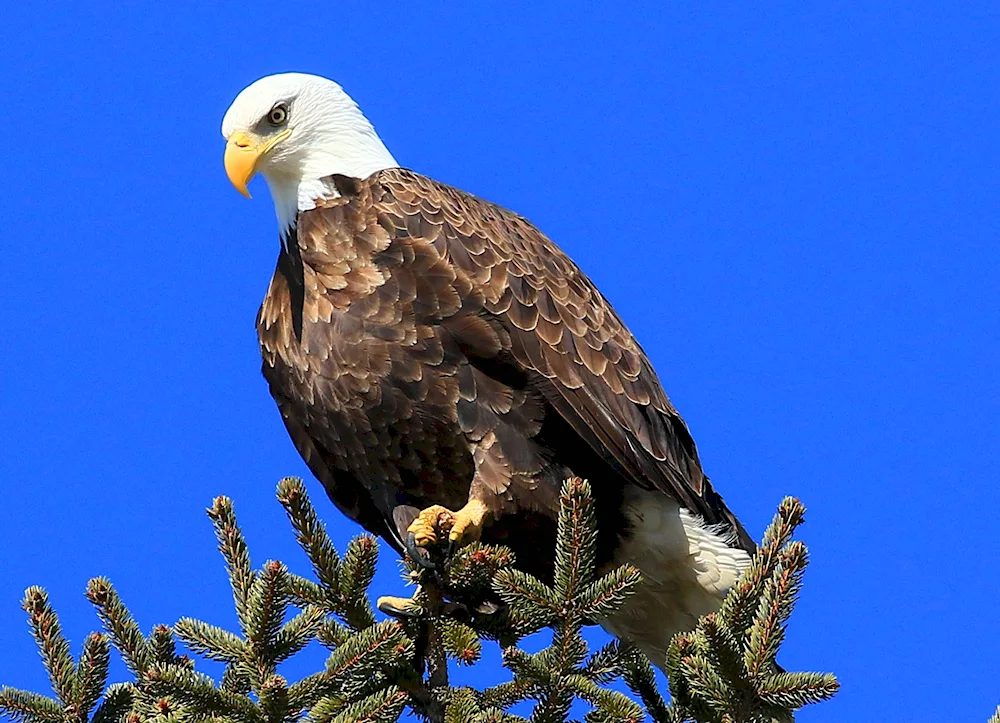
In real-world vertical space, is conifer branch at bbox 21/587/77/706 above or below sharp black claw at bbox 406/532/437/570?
below

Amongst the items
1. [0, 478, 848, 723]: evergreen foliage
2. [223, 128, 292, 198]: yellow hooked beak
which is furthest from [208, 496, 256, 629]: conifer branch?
[223, 128, 292, 198]: yellow hooked beak

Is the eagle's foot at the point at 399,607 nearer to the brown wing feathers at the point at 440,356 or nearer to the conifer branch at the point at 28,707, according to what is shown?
the brown wing feathers at the point at 440,356

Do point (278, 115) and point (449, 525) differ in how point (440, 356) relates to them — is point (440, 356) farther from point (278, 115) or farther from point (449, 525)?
point (278, 115)

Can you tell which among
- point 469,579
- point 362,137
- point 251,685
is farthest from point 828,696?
point 362,137

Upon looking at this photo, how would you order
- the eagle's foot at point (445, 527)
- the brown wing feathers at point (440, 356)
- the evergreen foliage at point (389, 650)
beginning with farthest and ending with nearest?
1. the brown wing feathers at point (440, 356)
2. the eagle's foot at point (445, 527)
3. the evergreen foliage at point (389, 650)

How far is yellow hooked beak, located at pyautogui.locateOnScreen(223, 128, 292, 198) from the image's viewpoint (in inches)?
190

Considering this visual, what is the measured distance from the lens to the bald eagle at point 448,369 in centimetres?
465

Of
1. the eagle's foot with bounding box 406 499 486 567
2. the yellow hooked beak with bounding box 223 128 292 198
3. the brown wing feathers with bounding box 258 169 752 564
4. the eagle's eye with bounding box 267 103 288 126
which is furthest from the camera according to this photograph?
the eagle's eye with bounding box 267 103 288 126

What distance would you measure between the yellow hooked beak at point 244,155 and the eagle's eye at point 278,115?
7cm

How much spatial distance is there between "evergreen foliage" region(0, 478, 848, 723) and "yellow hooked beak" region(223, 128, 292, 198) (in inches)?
59.7

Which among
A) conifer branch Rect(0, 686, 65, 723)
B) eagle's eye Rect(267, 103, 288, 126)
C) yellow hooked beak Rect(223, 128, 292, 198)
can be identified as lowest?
conifer branch Rect(0, 686, 65, 723)

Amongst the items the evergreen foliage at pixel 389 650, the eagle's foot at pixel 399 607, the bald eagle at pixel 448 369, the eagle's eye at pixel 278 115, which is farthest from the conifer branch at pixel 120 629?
the eagle's eye at pixel 278 115

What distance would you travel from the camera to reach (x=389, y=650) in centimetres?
350

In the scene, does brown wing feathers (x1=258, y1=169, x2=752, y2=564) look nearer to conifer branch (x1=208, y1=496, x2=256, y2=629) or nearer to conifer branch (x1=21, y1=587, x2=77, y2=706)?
conifer branch (x1=208, y1=496, x2=256, y2=629)
